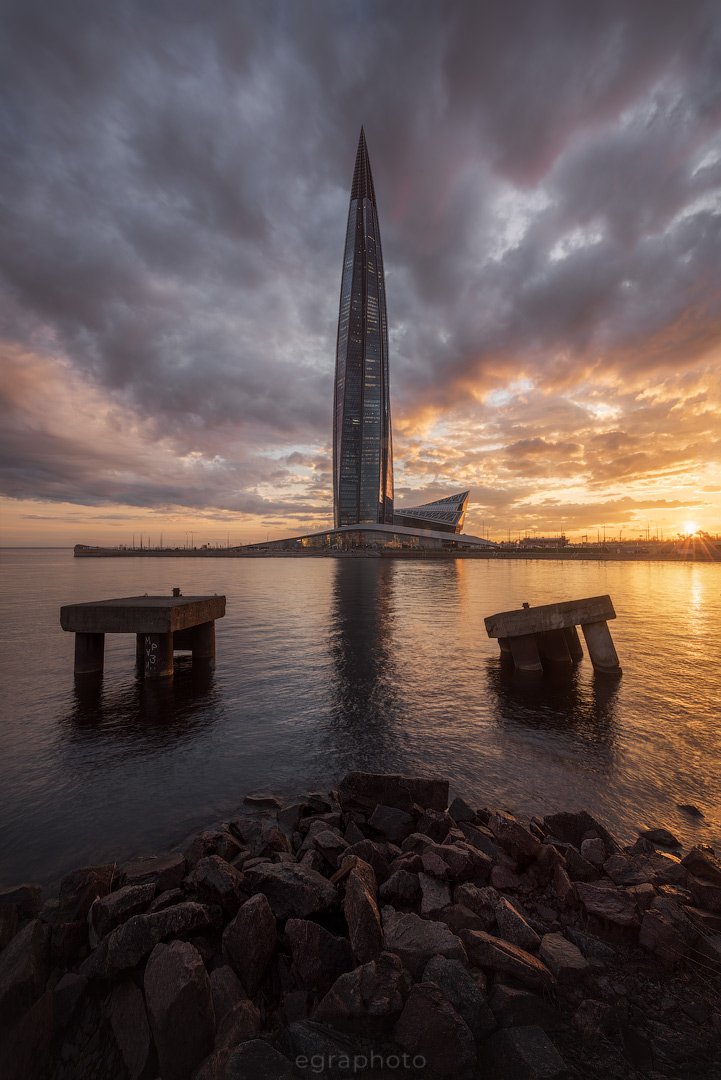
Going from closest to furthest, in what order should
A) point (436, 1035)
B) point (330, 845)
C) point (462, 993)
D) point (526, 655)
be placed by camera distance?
point (436, 1035), point (462, 993), point (330, 845), point (526, 655)

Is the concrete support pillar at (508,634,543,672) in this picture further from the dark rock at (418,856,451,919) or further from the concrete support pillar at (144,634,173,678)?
the dark rock at (418,856,451,919)

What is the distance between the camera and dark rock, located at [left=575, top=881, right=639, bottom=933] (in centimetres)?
355

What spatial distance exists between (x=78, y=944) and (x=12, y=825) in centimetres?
316

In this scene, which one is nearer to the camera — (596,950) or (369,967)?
(369,967)

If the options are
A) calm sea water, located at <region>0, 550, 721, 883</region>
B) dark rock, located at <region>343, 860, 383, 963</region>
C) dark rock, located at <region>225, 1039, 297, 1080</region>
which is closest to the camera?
dark rock, located at <region>225, 1039, 297, 1080</region>

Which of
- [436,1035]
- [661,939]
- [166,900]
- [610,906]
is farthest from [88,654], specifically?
[661,939]

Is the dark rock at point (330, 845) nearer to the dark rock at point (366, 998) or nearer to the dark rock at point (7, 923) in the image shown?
the dark rock at point (366, 998)

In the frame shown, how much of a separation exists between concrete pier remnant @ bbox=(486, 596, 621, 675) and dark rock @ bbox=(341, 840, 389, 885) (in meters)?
8.81

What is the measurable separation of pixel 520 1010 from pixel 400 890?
118 centimetres

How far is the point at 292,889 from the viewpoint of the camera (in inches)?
147

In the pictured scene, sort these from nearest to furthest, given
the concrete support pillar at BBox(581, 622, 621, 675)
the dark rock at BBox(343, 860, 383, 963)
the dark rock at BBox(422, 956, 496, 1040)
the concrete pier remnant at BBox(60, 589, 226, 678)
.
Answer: the dark rock at BBox(422, 956, 496, 1040) → the dark rock at BBox(343, 860, 383, 963) → the concrete pier remnant at BBox(60, 589, 226, 678) → the concrete support pillar at BBox(581, 622, 621, 675)

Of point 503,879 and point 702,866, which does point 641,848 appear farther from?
point 503,879

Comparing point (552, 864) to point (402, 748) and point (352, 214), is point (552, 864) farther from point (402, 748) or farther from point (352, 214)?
point (352, 214)

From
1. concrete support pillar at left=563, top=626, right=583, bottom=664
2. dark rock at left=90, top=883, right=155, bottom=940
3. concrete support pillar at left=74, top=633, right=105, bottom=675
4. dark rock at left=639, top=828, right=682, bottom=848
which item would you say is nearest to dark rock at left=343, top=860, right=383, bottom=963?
dark rock at left=90, top=883, right=155, bottom=940
